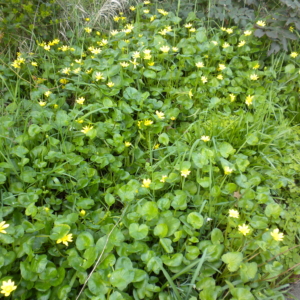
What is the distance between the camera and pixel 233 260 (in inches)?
58.2

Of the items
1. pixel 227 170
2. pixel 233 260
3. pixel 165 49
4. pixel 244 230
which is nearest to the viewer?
pixel 233 260

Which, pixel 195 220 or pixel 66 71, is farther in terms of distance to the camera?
pixel 66 71

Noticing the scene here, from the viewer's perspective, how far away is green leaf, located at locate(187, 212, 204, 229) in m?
1.62

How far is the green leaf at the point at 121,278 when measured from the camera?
4.42 feet

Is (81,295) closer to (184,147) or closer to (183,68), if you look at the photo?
(184,147)

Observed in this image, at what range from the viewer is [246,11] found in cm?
317

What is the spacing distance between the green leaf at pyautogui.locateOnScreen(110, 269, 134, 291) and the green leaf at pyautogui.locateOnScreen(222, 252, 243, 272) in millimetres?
453

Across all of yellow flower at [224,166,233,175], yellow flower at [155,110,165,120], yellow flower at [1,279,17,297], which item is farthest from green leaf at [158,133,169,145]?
yellow flower at [1,279,17,297]

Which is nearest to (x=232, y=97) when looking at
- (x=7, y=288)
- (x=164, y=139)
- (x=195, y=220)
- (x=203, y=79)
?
(x=203, y=79)

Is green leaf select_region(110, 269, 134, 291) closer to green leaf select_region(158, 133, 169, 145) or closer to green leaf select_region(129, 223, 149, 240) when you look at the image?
green leaf select_region(129, 223, 149, 240)

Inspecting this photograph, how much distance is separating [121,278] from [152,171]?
74 cm

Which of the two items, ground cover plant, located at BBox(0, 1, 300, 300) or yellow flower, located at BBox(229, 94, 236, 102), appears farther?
yellow flower, located at BBox(229, 94, 236, 102)

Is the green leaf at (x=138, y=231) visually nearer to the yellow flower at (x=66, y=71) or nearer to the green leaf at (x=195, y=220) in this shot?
the green leaf at (x=195, y=220)

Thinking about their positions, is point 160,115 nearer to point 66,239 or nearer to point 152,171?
point 152,171
